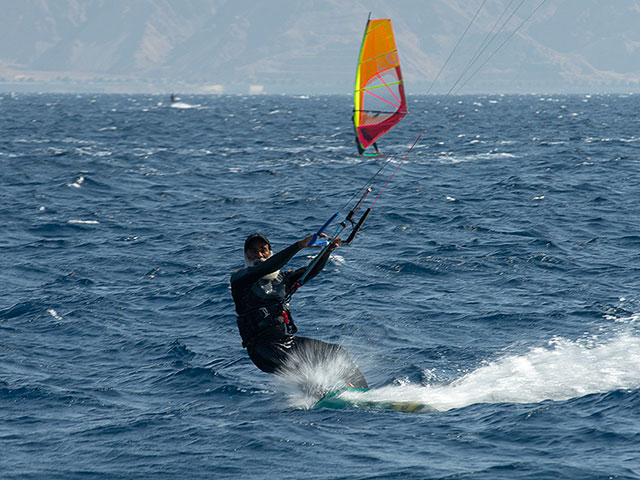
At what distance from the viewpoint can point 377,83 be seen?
15414mm

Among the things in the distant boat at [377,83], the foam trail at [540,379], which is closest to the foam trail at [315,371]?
the foam trail at [540,379]

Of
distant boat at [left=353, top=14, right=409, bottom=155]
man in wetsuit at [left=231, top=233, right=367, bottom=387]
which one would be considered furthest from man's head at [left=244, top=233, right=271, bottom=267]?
distant boat at [left=353, top=14, right=409, bottom=155]

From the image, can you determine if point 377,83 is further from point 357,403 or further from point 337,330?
point 357,403

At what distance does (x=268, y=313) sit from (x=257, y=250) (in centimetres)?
85

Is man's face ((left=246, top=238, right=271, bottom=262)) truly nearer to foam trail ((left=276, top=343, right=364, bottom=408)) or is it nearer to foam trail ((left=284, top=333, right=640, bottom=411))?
foam trail ((left=276, top=343, right=364, bottom=408))

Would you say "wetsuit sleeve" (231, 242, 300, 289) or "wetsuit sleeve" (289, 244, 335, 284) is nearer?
"wetsuit sleeve" (231, 242, 300, 289)

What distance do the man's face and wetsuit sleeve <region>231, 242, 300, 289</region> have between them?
227 mm

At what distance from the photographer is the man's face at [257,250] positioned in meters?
9.93

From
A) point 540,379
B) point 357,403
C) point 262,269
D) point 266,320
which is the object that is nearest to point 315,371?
point 357,403

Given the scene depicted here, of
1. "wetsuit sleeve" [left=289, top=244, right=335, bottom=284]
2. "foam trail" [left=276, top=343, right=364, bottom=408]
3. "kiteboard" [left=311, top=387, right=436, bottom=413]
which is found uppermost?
"wetsuit sleeve" [left=289, top=244, right=335, bottom=284]

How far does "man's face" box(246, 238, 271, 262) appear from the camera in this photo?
391 inches

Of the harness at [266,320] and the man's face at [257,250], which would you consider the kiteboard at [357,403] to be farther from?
the man's face at [257,250]

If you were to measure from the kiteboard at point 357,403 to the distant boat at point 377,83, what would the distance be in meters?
5.56

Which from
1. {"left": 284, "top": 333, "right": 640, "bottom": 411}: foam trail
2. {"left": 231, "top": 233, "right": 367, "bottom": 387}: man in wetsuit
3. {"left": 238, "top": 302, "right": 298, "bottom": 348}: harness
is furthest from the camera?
{"left": 284, "top": 333, "right": 640, "bottom": 411}: foam trail
